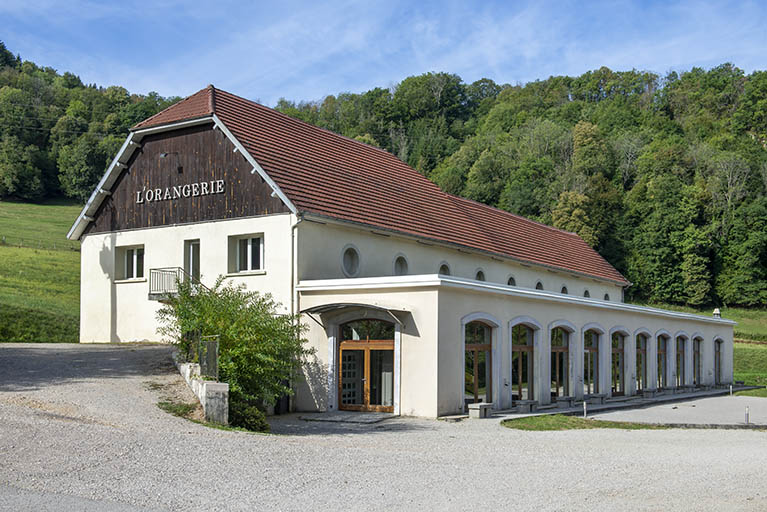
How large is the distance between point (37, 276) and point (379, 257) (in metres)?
30.2

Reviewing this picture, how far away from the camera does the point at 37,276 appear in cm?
4744

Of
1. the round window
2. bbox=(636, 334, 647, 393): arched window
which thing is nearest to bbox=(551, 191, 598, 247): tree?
bbox=(636, 334, 647, 393): arched window

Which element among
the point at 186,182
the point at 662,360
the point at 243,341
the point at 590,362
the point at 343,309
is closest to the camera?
the point at 243,341

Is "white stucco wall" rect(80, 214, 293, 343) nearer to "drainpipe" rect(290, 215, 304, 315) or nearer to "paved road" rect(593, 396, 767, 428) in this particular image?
"drainpipe" rect(290, 215, 304, 315)

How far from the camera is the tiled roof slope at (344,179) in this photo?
971 inches

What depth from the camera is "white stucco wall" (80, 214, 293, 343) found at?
23484 millimetres

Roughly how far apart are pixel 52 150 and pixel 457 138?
187ft

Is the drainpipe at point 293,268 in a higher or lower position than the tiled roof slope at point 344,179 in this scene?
lower

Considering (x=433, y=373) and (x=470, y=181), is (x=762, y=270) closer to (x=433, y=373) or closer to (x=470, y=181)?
(x=470, y=181)

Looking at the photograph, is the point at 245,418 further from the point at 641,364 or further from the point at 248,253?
the point at 641,364

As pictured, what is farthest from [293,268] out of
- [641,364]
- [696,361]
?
[696,361]

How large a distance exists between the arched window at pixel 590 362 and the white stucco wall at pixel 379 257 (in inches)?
200

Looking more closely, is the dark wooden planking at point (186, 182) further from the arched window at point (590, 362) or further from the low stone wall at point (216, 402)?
the arched window at point (590, 362)

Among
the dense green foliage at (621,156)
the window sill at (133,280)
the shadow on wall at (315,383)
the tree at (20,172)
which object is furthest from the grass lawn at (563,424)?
the tree at (20,172)
